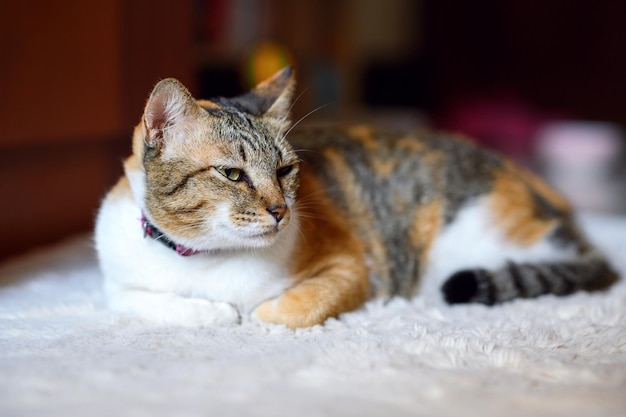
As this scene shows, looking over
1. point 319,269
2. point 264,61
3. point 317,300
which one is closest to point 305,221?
point 319,269

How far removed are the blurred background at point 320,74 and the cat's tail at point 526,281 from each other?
113cm

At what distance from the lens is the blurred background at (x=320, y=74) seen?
8.19ft

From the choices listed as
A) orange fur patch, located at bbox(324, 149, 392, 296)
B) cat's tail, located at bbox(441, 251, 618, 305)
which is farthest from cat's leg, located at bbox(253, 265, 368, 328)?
cat's tail, located at bbox(441, 251, 618, 305)

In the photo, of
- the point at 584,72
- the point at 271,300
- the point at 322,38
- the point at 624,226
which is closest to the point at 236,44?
the point at 322,38

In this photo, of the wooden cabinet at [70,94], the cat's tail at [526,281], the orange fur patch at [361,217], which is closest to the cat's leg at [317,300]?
the orange fur patch at [361,217]

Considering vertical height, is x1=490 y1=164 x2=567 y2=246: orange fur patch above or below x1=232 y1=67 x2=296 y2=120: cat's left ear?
below

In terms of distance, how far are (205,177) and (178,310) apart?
34 cm

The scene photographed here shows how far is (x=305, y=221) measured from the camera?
1.95 metres

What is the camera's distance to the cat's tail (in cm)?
191

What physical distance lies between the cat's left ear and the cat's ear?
271mm

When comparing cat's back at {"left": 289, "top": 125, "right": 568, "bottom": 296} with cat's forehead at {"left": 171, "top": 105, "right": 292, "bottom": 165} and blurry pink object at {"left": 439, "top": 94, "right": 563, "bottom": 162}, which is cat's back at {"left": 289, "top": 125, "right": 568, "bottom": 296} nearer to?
cat's forehead at {"left": 171, "top": 105, "right": 292, "bottom": 165}

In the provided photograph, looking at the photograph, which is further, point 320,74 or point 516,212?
point 320,74

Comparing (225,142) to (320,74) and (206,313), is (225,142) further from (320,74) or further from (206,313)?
(320,74)

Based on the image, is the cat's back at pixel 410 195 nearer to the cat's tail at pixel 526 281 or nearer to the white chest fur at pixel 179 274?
the cat's tail at pixel 526 281
